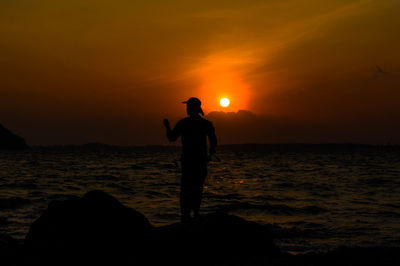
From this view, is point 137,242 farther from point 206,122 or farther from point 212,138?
point 206,122

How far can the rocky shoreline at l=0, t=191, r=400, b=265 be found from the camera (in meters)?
6.54

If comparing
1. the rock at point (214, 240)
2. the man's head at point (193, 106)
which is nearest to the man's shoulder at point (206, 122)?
the man's head at point (193, 106)

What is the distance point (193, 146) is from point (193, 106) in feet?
2.55

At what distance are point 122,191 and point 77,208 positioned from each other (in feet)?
54.1

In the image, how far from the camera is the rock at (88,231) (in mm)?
6805

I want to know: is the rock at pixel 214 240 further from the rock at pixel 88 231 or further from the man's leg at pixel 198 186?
the rock at pixel 88 231

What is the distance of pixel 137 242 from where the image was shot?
23.2ft

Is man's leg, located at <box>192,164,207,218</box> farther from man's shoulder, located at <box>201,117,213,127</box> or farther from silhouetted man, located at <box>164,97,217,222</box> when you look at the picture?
man's shoulder, located at <box>201,117,213,127</box>

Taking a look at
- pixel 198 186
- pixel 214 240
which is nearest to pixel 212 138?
pixel 198 186

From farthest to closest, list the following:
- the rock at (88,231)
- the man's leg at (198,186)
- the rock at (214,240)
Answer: the man's leg at (198,186), the rock at (88,231), the rock at (214,240)

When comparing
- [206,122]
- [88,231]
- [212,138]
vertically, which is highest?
[206,122]

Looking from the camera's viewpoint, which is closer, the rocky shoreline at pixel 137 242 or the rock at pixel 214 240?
the rocky shoreline at pixel 137 242

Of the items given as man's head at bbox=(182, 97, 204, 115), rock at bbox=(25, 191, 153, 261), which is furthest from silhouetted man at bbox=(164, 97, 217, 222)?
rock at bbox=(25, 191, 153, 261)

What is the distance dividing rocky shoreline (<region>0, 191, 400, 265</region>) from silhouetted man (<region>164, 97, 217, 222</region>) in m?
0.56
